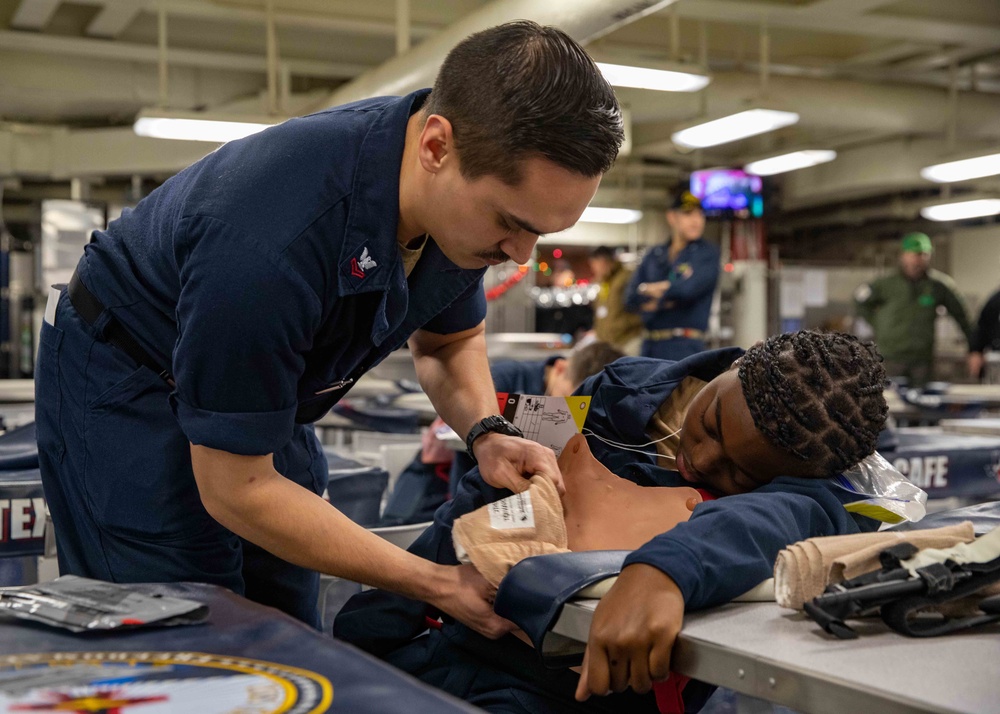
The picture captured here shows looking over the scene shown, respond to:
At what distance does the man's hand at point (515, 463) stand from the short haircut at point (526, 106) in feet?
1.69

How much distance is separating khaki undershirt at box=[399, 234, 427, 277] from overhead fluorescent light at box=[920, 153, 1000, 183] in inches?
346

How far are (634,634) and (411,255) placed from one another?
0.67 meters

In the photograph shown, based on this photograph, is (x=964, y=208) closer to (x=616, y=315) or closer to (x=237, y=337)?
(x=616, y=315)

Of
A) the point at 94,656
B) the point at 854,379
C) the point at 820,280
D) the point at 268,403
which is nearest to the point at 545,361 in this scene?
the point at 854,379

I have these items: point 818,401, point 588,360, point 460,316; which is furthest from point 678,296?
point 818,401

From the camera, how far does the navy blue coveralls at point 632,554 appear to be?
1120 millimetres

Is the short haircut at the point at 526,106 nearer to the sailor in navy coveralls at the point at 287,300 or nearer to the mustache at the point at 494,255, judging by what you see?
the sailor in navy coveralls at the point at 287,300

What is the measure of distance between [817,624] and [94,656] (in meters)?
0.70

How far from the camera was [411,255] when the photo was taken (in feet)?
4.77

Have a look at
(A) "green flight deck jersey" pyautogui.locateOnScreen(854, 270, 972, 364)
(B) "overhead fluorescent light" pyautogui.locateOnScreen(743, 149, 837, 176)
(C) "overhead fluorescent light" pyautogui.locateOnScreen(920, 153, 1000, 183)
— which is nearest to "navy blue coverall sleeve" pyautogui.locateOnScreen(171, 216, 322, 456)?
(A) "green flight deck jersey" pyautogui.locateOnScreen(854, 270, 972, 364)

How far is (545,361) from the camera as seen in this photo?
12.6 ft

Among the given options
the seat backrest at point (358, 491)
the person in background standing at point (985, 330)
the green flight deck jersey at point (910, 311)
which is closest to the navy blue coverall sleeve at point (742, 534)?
the seat backrest at point (358, 491)

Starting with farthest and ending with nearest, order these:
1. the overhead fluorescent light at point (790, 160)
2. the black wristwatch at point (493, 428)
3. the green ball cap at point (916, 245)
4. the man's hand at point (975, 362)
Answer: the overhead fluorescent light at point (790, 160)
the green ball cap at point (916, 245)
the man's hand at point (975, 362)
the black wristwatch at point (493, 428)

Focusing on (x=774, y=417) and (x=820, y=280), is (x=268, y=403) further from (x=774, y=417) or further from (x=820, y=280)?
(x=820, y=280)
